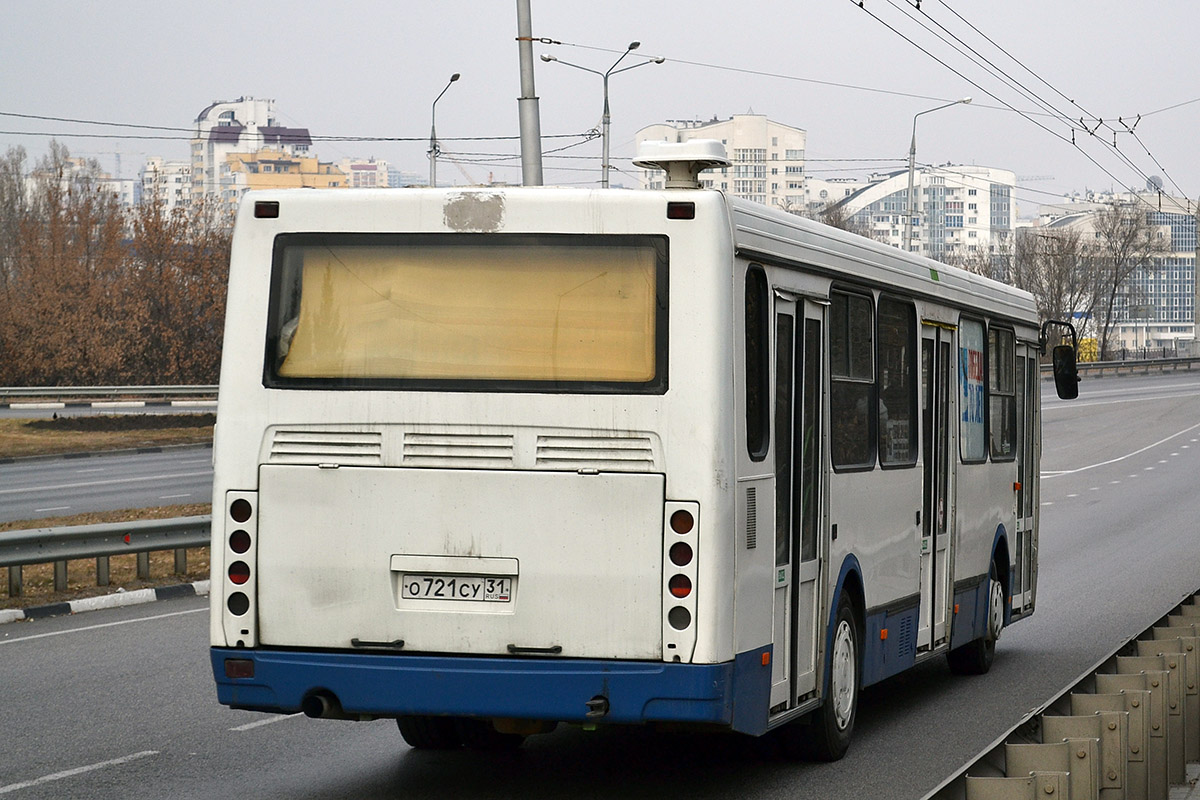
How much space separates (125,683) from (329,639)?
4353 mm

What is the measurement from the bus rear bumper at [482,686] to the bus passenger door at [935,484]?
138 inches

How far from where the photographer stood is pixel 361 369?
22.1ft

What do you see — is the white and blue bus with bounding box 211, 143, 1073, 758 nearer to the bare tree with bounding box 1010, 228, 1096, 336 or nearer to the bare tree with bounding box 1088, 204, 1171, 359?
the bare tree with bounding box 1010, 228, 1096, 336

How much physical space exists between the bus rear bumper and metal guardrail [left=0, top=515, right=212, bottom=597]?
810cm

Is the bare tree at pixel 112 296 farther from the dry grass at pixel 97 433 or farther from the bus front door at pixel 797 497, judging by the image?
the bus front door at pixel 797 497

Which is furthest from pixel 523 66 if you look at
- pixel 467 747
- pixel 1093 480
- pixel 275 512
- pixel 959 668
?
pixel 1093 480

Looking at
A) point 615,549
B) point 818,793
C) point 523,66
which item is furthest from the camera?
point 523,66

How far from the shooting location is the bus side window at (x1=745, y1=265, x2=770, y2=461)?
6.82 metres

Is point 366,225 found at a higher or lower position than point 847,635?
higher

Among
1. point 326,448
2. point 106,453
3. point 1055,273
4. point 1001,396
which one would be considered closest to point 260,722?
point 326,448

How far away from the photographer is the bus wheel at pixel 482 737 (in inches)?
326

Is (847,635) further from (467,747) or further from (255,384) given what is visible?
(255,384)

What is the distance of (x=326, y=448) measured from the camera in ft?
22.0

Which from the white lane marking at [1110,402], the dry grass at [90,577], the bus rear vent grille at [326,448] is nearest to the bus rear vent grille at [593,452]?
the bus rear vent grille at [326,448]
